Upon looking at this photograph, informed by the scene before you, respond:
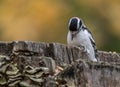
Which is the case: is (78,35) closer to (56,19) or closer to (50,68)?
(50,68)

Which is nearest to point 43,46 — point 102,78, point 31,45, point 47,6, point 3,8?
point 31,45

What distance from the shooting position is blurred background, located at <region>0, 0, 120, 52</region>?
9203mm

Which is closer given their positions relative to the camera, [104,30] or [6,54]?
[6,54]

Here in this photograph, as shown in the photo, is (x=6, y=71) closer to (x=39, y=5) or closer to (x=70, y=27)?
(x=70, y=27)

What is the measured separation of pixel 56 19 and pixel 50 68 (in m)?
5.04

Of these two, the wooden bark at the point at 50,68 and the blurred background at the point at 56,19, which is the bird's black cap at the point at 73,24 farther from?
the blurred background at the point at 56,19

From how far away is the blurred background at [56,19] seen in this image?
9203mm

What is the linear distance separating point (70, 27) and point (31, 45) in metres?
1.45

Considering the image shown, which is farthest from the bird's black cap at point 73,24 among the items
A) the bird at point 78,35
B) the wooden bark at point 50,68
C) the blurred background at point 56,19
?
the blurred background at point 56,19

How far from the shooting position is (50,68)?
4.52 m

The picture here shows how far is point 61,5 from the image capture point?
9852 mm

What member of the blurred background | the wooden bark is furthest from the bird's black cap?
the blurred background

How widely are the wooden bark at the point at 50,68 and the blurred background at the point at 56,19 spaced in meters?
4.22

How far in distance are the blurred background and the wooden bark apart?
13.8 feet
